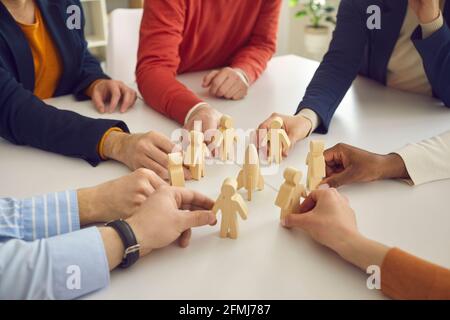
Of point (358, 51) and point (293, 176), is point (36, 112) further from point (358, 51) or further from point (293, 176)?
point (358, 51)

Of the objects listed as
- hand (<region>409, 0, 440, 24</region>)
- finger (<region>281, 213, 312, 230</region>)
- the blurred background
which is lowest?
the blurred background

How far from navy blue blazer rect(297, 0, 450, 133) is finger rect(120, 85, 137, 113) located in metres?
0.43

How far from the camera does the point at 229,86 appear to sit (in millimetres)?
1084

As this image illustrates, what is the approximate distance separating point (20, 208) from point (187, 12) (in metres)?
0.77

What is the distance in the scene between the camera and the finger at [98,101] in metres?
1.01

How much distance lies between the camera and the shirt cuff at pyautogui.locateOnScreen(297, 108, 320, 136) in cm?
89

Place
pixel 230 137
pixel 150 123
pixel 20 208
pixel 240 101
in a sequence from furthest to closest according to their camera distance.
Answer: pixel 240 101 → pixel 150 123 → pixel 230 137 → pixel 20 208

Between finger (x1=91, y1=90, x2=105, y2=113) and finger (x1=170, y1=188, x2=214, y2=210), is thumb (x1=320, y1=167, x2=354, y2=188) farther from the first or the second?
finger (x1=91, y1=90, x2=105, y2=113)

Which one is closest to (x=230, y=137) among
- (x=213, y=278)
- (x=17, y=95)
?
(x=213, y=278)

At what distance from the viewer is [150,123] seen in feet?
3.16

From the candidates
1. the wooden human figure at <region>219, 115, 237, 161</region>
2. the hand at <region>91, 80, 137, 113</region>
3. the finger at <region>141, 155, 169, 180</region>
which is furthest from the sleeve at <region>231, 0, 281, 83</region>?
the finger at <region>141, 155, 169, 180</region>

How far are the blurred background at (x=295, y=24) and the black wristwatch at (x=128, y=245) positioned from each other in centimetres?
199

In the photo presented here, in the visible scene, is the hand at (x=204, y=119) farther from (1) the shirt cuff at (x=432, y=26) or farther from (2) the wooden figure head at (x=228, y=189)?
(1) the shirt cuff at (x=432, y=26)
